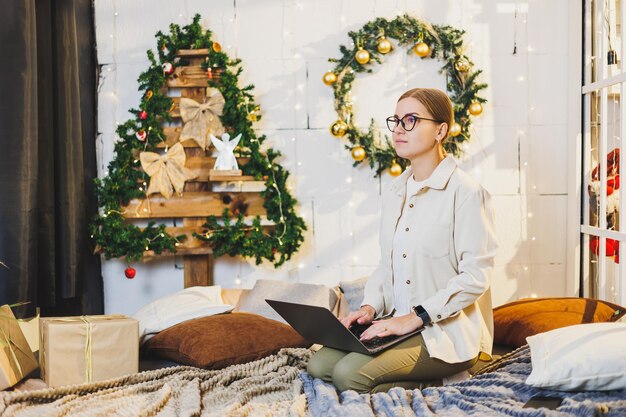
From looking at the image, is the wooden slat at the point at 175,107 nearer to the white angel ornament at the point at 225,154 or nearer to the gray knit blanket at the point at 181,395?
the white angel ornament at the point at 225,154

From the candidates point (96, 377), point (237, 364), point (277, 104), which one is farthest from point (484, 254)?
point (277, 104)

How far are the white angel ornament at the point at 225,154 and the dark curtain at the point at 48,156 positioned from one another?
649 millimetres

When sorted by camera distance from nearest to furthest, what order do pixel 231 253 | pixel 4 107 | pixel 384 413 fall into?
1. pixel 384 413
2. pixel 4 107
3. pixel 231 253

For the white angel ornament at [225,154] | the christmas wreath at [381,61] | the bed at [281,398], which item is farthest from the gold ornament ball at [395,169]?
the bed at [281,398]

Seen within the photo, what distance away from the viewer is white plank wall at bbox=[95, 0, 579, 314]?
3.68 m

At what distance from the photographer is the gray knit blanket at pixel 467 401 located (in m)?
1.90

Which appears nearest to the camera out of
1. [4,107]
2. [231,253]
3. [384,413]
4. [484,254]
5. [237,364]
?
[384,413]

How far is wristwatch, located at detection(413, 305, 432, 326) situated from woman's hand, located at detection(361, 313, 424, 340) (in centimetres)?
1

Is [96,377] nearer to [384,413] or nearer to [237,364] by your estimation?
[237,364]

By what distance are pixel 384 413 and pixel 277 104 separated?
6.79 feet

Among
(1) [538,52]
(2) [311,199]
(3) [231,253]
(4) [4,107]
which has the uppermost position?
(1) [538,52]

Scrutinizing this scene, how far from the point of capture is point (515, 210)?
12.2 ft

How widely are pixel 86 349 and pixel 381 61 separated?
6.78ft

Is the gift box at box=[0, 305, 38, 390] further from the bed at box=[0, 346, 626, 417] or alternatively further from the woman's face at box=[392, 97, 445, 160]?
the woman's face at box=[392, 97, 445, 160]
